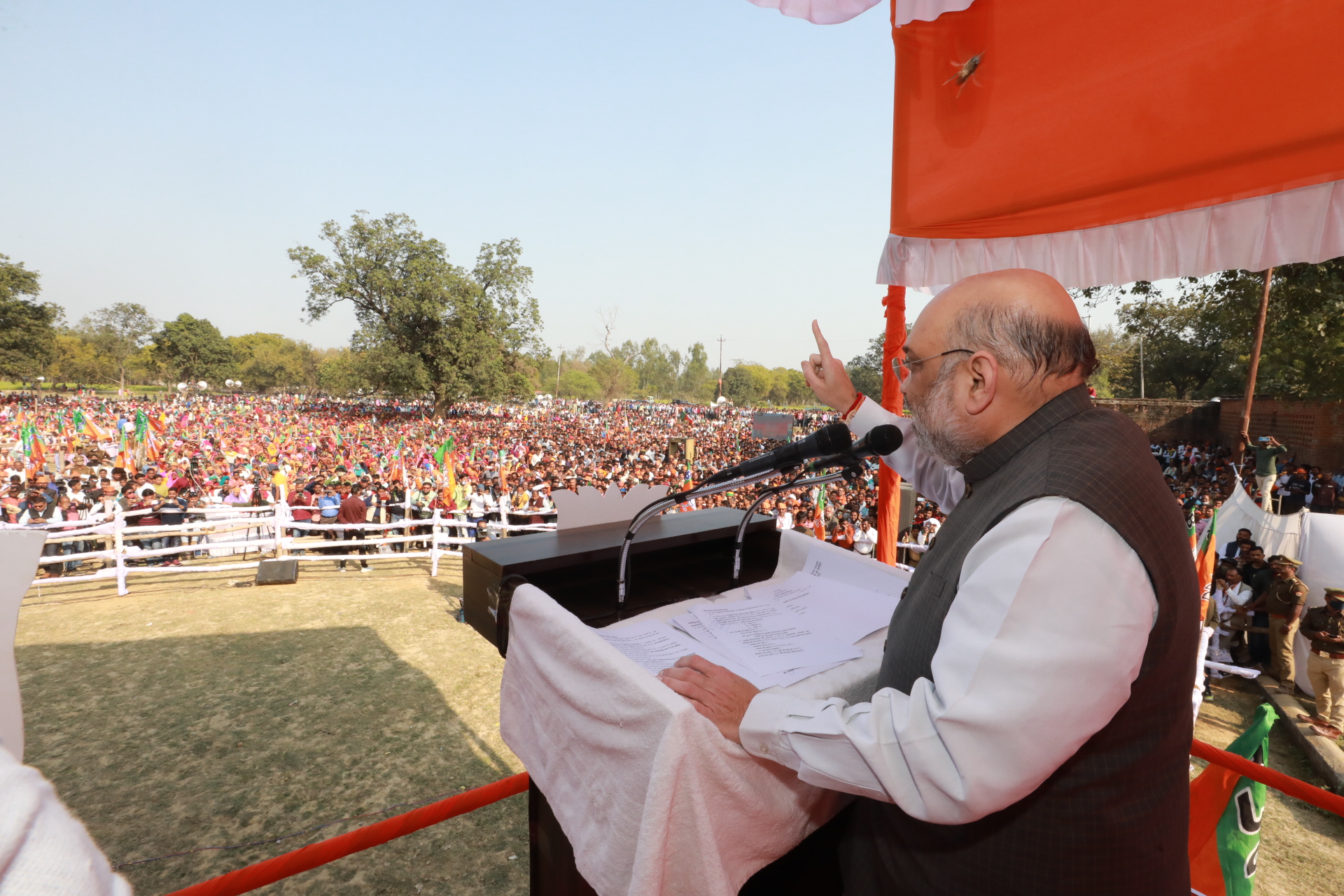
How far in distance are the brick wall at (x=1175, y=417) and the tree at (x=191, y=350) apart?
77347 millimetres

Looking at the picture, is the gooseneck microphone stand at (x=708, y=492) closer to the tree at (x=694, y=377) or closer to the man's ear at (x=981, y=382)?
the man's ear at (x=981, y=382)

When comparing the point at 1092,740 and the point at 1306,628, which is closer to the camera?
the point at 1092,740

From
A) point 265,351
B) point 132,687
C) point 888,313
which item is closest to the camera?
point 888,313

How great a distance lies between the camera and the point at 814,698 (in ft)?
3.44

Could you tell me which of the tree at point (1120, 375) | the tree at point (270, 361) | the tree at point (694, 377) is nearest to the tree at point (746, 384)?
the tree at point (694, 377)

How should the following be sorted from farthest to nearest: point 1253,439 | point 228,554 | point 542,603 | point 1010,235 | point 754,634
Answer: point 1253,439, point 228,554, point 1010,235, point 754,634, point 542,603

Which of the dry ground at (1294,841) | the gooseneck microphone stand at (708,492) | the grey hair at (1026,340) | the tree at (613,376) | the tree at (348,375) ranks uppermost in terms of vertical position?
the tree at (613,376)

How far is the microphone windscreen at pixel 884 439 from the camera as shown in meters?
1.26

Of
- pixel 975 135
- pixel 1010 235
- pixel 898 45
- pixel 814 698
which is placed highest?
pixel 898 45

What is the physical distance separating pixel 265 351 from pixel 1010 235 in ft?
316

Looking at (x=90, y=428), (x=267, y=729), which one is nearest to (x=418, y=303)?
(x=90, y=428)

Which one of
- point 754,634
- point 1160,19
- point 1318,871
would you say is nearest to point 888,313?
point 1160,19

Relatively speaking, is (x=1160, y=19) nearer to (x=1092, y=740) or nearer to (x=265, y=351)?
(x=1092, y=740)

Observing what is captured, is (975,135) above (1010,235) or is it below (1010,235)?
above
